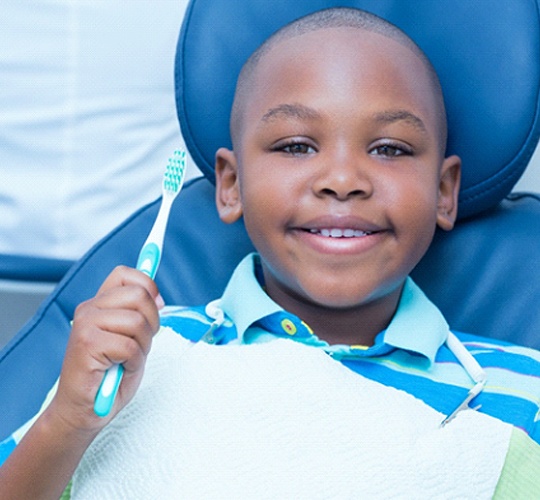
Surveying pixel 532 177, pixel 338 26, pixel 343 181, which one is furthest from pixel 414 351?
pixel 532 177

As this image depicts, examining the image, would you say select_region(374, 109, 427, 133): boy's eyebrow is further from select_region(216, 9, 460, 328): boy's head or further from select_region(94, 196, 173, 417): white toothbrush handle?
select_region(94, 196, 173, 417): white toothbrush handle

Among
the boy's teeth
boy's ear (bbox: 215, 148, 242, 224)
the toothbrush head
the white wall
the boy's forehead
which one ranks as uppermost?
the boy's forehead

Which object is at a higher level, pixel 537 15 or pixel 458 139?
pixel 537 15

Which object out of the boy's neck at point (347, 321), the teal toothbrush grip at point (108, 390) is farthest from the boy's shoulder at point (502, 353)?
the teal toothbrush grip at point (108, 390)

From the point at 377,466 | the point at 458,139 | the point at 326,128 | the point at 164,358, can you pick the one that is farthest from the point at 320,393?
the point at 458,139

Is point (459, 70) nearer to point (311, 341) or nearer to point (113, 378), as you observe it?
point (311, 341)

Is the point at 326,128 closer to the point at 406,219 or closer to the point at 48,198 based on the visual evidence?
the point at 406,219

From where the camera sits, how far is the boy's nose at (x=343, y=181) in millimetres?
1059

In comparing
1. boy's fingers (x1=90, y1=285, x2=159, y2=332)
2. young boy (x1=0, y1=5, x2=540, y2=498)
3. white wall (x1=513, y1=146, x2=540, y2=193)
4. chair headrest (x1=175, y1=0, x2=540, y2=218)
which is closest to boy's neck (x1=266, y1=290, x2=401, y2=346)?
young boy (x1=0, y1=5, x2=540, y2=498)

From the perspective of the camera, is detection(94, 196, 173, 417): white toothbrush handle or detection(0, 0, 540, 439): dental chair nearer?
detection(94, 196, 173, 417): white toothbrush handle

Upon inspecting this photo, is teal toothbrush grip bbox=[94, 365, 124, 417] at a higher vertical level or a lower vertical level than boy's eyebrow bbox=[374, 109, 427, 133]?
lower

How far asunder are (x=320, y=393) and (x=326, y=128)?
0.34 meters

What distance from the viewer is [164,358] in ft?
3.41

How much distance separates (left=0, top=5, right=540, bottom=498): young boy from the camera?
88 cm
